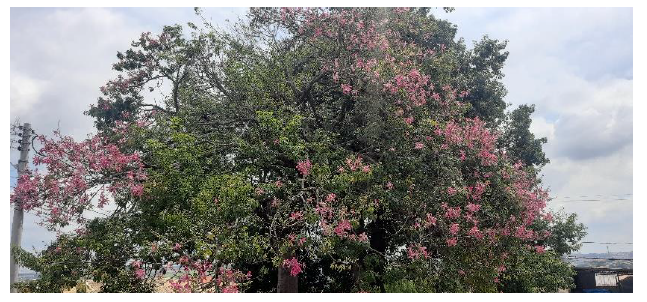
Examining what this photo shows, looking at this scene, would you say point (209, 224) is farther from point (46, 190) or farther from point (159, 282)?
point (46, 190)

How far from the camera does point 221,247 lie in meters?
8.71

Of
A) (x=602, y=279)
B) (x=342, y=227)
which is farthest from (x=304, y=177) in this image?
(x=602, y=279)

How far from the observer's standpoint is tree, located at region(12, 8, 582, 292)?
941cm

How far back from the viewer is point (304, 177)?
32.2ft

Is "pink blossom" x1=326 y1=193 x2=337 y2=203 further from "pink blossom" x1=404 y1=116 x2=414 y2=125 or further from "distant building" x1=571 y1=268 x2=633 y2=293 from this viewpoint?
"distant building" x1=571 y1=268 x2=633 y2=293

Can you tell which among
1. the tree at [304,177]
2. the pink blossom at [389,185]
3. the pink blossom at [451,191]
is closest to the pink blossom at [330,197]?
the tree at [304,177]

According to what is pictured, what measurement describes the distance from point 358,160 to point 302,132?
1819 mm

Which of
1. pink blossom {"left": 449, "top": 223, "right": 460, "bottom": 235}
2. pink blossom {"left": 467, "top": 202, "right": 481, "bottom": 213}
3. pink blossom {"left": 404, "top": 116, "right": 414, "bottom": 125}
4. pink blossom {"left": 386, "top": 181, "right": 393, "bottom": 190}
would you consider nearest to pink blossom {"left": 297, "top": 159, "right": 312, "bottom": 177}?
pink blossom {"left": 386, "top": 181, "right": 393, "bottom": 190}

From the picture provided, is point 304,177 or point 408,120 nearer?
point 304,177

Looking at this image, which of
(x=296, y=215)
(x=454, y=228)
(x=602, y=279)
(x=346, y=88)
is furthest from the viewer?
(x=602, y=279)

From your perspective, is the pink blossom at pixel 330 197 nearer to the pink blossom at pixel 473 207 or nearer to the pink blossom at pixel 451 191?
the pink blossom at pixel 451 191

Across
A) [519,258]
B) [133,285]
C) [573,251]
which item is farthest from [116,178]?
[573,251]

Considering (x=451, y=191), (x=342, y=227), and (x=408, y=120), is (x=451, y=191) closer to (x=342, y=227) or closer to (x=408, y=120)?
(x=408, y=120)

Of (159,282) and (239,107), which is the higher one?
(239,107)
